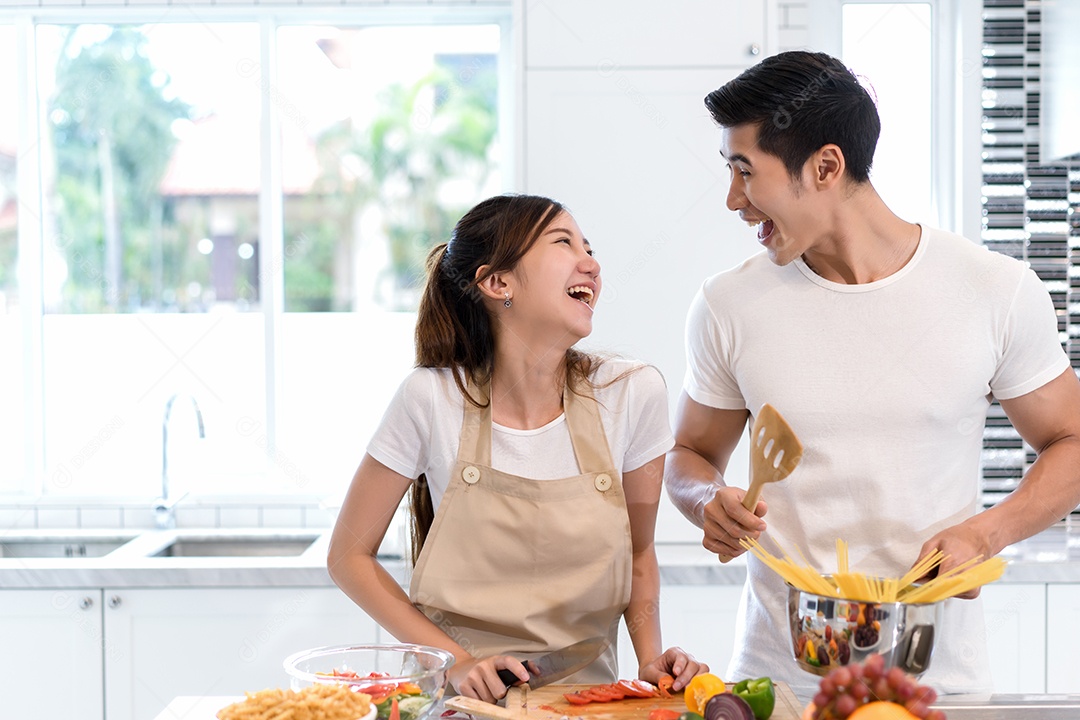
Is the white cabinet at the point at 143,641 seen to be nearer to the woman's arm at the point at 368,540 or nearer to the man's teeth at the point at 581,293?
the woman's arm at the point at 368,540

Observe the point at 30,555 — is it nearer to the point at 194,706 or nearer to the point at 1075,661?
the point at 194,706

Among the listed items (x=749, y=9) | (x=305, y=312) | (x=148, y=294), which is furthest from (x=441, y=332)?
(x=148, y=294)

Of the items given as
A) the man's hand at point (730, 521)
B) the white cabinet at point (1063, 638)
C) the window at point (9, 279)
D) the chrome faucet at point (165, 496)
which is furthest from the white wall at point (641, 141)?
the window at point (9, 279)

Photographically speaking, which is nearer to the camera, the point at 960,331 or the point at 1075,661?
the point at 960,331

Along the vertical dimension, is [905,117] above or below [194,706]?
above

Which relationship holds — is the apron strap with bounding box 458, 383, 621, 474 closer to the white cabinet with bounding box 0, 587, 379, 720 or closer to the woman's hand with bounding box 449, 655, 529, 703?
the woman's hand with bounding box 449, 655, 529, 703

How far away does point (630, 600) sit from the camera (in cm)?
162

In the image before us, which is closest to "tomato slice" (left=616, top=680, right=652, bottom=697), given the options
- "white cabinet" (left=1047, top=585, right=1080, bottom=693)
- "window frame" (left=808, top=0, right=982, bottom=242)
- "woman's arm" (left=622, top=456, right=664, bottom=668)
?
"woman's arm" (left=622, top=456, right=664, bottom=668)

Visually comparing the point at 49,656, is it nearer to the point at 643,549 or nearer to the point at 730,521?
the point at 643,549

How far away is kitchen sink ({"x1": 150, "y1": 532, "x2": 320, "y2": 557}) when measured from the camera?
290 centimetres

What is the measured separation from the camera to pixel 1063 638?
2.46m

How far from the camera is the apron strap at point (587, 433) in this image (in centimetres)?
159

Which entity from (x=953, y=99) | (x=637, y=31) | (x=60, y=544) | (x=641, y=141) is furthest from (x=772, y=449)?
(x=60, y=544)

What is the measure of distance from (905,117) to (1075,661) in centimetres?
156
